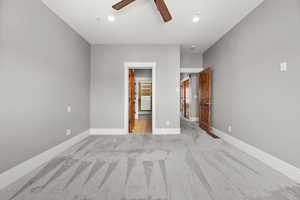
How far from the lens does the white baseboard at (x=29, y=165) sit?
5.24 feet

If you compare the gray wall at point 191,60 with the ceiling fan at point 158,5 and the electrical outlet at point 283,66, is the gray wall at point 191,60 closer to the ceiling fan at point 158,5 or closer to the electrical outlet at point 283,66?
the ceiling fan at point 158,5

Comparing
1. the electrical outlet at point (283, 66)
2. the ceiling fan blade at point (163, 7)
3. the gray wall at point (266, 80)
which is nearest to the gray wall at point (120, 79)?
the gray wall at point (266, 80)

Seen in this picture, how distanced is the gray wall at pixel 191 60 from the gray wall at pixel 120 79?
1.02 m

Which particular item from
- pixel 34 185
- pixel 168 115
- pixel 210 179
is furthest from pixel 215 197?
pixel 168 115

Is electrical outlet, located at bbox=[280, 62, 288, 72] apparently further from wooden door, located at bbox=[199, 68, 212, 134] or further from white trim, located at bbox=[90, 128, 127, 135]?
white trim, located at bbox=[90, 128, 127, 135]

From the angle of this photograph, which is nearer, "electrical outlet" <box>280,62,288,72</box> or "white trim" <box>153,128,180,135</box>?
"electrical outlet" <box>280,62,288,72</box>

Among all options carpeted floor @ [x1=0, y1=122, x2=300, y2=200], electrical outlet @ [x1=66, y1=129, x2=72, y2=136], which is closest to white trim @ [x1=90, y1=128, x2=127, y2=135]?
electrical outlet @ [x1=66, y1=129, x2=72, y2=136]

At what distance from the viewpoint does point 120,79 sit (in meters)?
3.95

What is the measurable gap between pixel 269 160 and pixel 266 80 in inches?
51.0

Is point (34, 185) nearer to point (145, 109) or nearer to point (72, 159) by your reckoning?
point (72, 159)

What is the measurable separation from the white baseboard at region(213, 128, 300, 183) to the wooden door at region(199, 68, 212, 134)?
107cm

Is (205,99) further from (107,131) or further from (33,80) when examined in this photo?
(33,80)

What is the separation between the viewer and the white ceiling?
226 cm

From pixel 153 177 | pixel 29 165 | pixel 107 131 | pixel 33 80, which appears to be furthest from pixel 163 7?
pixel 107 131
